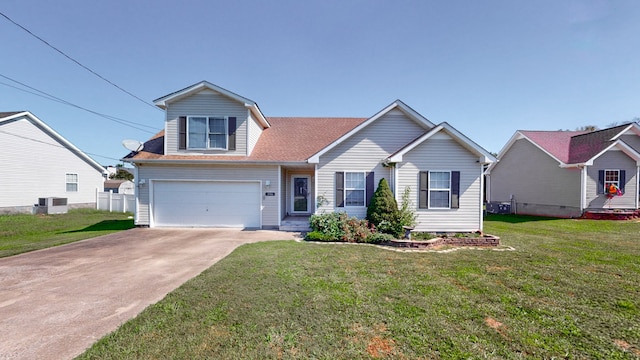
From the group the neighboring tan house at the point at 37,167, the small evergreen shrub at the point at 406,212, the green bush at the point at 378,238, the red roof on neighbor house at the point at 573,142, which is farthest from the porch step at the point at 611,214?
the neighboring tan house at the point at 37,167

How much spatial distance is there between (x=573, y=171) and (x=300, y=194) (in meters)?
16.0

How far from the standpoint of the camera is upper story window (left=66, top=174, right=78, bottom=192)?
60.7 feet

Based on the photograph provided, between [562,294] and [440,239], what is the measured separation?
3851mm

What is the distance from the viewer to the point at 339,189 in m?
9.91

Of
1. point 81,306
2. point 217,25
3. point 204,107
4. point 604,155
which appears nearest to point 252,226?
point 204,107

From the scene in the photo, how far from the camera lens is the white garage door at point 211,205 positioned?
35.0 feet

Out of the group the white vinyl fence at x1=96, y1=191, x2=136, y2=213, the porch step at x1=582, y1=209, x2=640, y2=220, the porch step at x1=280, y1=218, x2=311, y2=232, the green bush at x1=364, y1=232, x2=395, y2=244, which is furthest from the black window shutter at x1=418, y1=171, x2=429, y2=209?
the white vinyl fence at x1=96, y1=191, x2=136, y2=213

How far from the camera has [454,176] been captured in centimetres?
927

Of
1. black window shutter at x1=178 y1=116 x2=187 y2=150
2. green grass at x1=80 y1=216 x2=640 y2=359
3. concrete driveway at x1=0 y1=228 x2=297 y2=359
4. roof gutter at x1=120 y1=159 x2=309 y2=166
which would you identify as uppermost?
black window shutter at x1=178 y1=116 x2=187 y2=150

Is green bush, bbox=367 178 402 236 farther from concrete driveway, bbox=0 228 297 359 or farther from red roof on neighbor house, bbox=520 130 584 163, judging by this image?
red roof on neighbor house, bbox=520 130 584 163

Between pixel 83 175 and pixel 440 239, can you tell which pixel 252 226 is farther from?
pixel 83 175

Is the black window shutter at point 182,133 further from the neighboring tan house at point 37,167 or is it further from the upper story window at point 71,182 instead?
the upper story window at point 71,182

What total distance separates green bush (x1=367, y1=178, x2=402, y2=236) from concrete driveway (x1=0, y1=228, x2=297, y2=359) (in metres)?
4.22

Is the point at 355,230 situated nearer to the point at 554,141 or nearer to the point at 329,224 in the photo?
the point at 329,224
